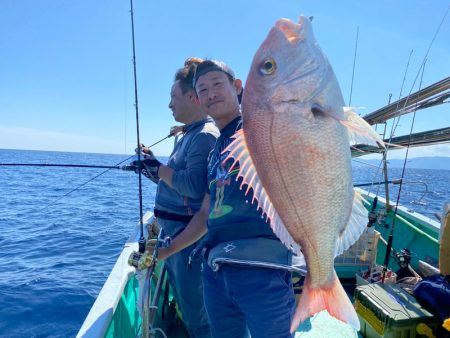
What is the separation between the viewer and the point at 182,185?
2371 mm

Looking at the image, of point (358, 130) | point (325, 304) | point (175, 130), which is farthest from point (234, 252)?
point (175, 130)

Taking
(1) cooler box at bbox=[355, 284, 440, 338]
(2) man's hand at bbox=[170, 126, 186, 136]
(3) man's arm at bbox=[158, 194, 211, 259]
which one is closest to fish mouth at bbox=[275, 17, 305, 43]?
(3) man's arm at bbox=[158, 194, 211, 259]

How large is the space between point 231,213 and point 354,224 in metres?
0.61

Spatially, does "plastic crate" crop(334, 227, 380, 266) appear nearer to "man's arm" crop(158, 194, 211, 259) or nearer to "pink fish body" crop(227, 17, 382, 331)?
"man's arm" crop(158, 194, 211, 259)

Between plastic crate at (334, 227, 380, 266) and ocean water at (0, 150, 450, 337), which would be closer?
plastic crate at (334, 227, 380, 266)

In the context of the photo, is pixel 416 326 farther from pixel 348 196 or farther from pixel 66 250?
pixel 66 250

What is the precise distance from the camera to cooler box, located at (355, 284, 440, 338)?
8.58 ft

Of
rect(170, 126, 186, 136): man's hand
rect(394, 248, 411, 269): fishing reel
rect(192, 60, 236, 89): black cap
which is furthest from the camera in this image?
rect(394, 248, 411, 269): fishing reel

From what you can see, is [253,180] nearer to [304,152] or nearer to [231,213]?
[304,152]

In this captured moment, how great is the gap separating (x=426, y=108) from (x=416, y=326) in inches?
87.0

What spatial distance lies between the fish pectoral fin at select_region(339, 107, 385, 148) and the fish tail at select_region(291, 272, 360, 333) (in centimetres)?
56

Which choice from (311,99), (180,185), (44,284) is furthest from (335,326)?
(44,284)

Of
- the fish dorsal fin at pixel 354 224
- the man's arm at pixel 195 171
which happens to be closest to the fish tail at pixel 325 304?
the fish dorsal fin at pixel 354 224

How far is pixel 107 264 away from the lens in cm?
798
